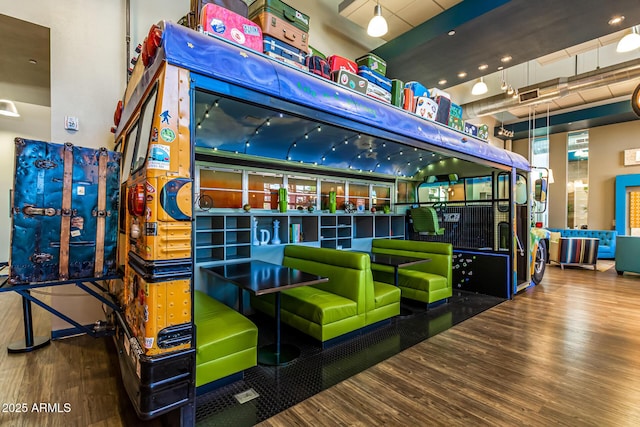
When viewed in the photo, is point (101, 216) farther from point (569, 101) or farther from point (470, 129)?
point (569, 101)

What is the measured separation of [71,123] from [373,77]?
353 cm

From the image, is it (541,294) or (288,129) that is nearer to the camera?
(288,129)

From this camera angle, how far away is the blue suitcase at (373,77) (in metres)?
3.46

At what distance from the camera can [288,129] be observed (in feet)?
13.2

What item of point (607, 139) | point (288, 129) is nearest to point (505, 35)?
point (288, 129)

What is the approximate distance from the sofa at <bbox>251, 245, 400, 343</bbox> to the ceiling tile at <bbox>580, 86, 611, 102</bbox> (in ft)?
28.6

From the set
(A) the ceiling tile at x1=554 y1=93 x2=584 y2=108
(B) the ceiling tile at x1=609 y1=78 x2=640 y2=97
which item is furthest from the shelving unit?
(B) the ceiling tile at x1=609 y1=78 x2=640 y2=97

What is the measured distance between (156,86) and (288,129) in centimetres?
234

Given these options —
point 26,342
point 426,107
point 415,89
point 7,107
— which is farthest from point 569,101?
point 7,107

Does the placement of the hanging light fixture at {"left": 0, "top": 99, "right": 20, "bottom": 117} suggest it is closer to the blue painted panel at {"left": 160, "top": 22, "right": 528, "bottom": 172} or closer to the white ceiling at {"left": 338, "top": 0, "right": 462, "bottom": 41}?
the blue painted panel at {"left": 160, "top": 22, "right": 528, "bottom": 172}

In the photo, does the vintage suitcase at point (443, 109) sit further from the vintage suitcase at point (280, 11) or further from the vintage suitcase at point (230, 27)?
the vintage suitcase at point (230, 27)

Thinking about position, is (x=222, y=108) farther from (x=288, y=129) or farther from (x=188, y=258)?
(x=188, y=258)

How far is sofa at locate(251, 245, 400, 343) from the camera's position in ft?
10.3

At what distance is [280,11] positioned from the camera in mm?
2697
